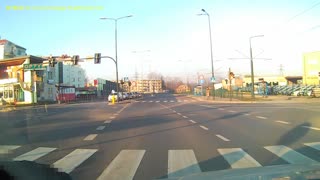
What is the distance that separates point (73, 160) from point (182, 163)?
274cm

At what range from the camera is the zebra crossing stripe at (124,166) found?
821 centimetres

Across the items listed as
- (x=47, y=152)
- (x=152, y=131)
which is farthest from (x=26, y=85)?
(x=47, y=152)

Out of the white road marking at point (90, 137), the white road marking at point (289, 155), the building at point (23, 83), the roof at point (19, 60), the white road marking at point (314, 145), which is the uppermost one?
the roof at point (19, 60)

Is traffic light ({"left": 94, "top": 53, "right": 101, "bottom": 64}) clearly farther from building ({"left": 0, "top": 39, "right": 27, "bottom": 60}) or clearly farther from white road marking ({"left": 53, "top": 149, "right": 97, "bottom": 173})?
building ({"left": 0, "top": 39, "right": 27, "bottom": 60})

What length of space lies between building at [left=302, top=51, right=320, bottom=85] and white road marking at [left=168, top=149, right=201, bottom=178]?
308 ft

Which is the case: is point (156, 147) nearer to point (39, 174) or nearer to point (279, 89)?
point (39, 174)

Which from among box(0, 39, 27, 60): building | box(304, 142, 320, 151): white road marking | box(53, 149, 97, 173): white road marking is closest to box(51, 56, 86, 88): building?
box(0, 39, 27, 60): building

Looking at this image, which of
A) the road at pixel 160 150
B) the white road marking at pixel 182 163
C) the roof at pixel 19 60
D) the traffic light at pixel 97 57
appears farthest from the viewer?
the roof at pixel 19 60

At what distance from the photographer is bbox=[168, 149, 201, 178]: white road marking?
8438 millimetres

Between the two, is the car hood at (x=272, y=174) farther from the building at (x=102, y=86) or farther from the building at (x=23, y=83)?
the building at (x=102, y=86)

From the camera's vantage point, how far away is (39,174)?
23.4ft

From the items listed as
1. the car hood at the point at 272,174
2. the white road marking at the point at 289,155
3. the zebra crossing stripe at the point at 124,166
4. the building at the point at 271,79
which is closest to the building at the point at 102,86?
the building at the point at 271,79

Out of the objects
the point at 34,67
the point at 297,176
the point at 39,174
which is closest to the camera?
the point at 297,176

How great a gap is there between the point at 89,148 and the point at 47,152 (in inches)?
49.9
